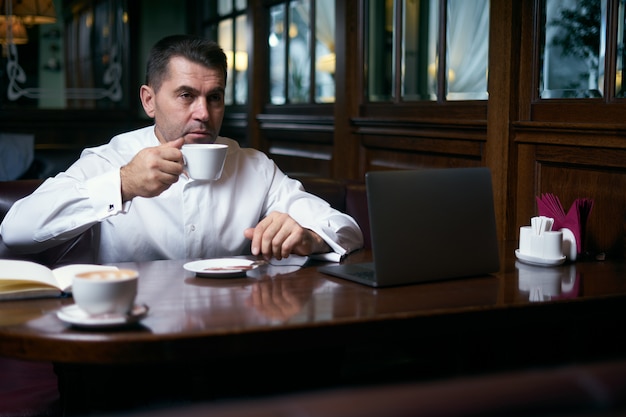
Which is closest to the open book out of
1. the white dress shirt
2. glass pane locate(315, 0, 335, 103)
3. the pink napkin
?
the white dress shirt

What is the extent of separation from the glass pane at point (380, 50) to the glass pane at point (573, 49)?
1.13m

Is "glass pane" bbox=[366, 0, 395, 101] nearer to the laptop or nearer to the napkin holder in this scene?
the napkin holder

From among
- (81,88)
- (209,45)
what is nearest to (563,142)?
(209,45)

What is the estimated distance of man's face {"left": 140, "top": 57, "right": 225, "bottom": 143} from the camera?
7.07 ft

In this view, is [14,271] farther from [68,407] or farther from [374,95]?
[374,95]

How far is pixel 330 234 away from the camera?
76.6 inches

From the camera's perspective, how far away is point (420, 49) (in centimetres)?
344

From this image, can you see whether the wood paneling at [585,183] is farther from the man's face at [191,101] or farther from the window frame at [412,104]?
the man's face at [191,101]

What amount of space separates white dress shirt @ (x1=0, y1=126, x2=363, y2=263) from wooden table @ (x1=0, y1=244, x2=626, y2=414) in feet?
0.68

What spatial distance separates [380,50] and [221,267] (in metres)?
2.25

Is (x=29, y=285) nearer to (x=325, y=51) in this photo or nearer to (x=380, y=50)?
(x=380, y=50)

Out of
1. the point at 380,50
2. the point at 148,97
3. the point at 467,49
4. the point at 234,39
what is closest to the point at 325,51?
the point at 380,50

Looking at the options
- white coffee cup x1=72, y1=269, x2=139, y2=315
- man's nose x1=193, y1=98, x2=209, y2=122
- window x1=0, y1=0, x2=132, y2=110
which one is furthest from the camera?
window x1=0, y1=0, x2=132, y2=110

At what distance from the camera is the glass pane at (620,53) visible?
2291 mm
